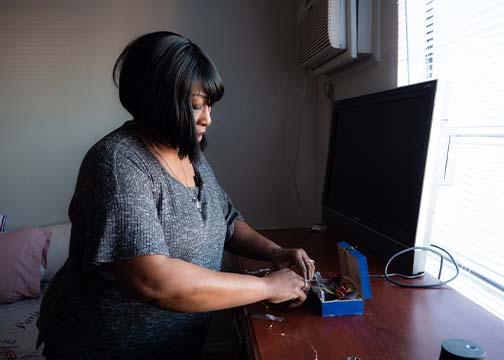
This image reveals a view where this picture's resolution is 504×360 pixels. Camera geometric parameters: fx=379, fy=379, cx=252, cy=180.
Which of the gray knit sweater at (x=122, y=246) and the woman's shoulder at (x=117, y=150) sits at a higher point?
the woman's shoulder at (x=117, y=150)

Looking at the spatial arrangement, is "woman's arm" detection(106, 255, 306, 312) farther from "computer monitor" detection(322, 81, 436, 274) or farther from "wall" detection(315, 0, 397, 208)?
"wall" detection(315, 0, 397, 208)

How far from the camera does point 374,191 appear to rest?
124 centimetres

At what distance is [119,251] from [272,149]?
4.96ft

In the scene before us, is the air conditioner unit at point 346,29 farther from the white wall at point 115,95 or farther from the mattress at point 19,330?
the mattress at point 19,330

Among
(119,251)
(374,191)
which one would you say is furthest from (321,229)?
(119,251)

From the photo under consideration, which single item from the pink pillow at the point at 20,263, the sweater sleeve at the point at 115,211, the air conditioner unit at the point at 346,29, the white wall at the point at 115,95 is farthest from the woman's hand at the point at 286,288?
the pink pillow at the point at 20,263

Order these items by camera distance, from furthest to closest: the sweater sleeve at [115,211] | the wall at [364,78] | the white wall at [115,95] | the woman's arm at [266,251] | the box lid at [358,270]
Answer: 1. the white wall at [115,95]
2. the wall at [364,78]
3. the woman's arm at [266,251]
4. the box lid at [358,270]
5. the sweater sleeve at [115,211]

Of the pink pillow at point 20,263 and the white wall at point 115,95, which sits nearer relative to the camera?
A: the pink pillow at point 20,263

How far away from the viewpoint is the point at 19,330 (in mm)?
1577

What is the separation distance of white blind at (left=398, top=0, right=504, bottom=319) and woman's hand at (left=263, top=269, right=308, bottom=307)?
1.38ft

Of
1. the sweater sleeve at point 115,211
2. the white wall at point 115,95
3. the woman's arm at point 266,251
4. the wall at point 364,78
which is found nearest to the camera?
the sweater sleeve at point 115,211

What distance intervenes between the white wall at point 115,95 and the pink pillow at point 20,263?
205 millimetres

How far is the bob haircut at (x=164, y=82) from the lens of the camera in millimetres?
836

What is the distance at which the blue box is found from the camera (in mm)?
920
